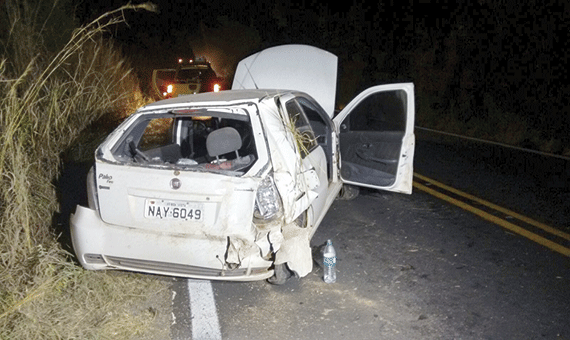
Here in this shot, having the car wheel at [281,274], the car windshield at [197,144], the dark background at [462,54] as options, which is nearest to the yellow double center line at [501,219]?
the car wheel at [281,274]

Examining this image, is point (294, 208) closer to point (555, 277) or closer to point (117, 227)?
point (117, 227)

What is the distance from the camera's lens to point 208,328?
403 centimetres

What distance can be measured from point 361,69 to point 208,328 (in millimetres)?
22533

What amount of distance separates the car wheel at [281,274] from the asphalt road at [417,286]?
111 millimetres

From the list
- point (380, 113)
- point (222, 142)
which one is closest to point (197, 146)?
point (222, 142)

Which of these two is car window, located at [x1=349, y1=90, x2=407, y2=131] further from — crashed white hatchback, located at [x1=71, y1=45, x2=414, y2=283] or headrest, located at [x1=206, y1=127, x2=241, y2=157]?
headrest, located at [x1=206, y1=127, x2=241, y2=157]

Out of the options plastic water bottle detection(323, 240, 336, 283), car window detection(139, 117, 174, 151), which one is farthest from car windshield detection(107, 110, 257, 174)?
car window detection(139, 117, 174, 151)

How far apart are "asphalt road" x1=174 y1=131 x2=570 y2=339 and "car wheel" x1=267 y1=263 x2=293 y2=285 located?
111 mm

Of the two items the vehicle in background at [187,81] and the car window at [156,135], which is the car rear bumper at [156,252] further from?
the vehicle in background at [187,81]

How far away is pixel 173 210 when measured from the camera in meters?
4.10

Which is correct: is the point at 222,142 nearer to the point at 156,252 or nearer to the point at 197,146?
the point at 156,252

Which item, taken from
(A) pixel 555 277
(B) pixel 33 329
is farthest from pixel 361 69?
(B) pixel 33 329

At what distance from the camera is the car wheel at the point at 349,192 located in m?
7.20

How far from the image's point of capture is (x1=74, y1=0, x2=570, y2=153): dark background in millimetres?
14492
